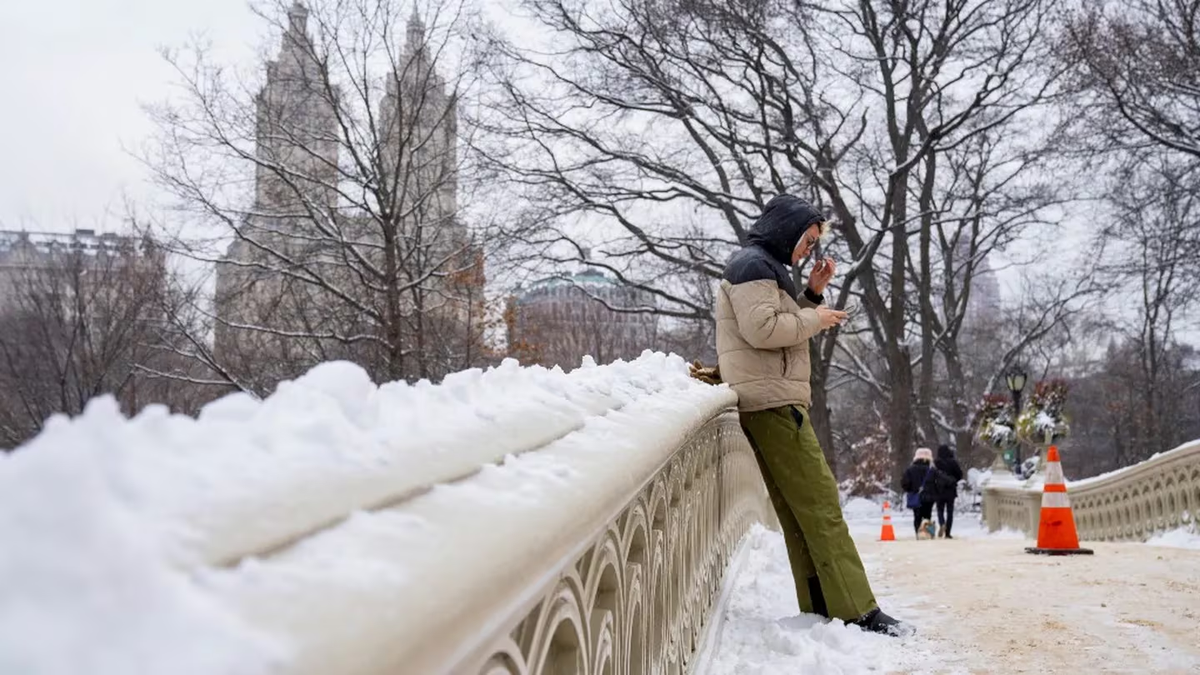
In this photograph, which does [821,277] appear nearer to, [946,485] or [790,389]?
[790,389]

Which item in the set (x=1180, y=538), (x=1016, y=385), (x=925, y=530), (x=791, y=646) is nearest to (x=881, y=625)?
(x=791, y=646)

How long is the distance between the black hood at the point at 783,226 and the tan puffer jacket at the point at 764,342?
0.86 ft

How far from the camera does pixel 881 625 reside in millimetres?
3943

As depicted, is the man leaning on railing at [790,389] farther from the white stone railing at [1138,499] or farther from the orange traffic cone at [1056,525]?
the white stone railing at [1138,499]

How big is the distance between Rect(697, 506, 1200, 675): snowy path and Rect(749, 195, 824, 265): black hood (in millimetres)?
1608

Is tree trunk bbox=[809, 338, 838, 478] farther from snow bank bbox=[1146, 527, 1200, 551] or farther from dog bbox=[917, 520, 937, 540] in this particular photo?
snow bank bbox=[1146, 527, 1200, 551]

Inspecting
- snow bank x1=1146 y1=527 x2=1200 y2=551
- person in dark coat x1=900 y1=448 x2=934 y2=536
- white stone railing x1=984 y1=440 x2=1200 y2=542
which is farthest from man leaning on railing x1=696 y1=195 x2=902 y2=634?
person in dark coat x1=900 y1=448 x2=934 y2=536

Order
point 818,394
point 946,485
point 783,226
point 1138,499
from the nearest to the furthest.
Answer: point 783,226 → point 1138,499 → point 946,485 → point 818,394

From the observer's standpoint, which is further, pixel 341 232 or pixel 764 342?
pixel 341 232

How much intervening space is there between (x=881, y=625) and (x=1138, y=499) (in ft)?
35.1

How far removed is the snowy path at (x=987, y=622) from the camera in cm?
349

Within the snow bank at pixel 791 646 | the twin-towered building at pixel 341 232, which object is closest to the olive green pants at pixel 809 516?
the snow bank at pixel 791 646

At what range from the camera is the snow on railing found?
1.83ft

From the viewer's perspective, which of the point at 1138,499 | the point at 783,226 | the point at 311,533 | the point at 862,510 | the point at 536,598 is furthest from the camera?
the point at 862,510
